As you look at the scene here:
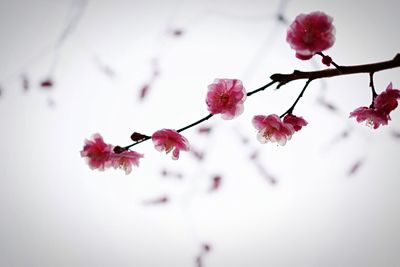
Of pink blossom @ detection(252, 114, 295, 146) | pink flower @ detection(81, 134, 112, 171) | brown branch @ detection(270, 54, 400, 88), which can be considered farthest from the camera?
pink flower @ detection(81, 134, 112, 171)

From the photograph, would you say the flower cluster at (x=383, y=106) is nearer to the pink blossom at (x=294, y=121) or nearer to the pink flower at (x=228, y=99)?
the pink blossom at (x=294, y=121)

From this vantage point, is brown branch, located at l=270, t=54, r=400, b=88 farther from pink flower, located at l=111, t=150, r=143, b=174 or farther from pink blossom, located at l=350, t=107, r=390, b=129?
pink flower, located at l=111, t=150, r=143, b=174

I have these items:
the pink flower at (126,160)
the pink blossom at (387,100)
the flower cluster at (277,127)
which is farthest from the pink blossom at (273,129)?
the pink flower at (126,160)

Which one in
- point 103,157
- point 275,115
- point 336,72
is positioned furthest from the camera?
point 103,157

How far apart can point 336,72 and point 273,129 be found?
0.77 feet

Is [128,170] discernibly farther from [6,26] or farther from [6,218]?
[6,218]

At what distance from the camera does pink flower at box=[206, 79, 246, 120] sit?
0.79 m

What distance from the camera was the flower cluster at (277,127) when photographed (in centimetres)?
78

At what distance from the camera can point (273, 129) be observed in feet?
2.69

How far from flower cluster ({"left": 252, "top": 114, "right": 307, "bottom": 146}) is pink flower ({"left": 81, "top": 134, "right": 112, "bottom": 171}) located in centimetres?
47

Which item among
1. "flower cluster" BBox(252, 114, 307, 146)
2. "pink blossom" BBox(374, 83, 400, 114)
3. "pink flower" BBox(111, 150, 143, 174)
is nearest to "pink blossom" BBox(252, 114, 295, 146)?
"flower cluster" BBox(252, 114, 307, 146)

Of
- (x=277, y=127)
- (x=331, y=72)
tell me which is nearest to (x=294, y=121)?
(x=277, y=127)

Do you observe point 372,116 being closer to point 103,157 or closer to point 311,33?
point 311,33

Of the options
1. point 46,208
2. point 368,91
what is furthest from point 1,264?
point 368,91
